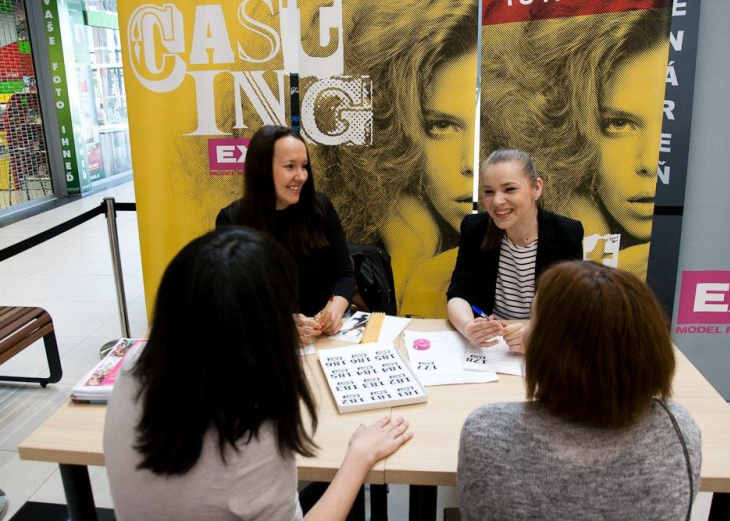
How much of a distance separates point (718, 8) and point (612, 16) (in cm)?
44

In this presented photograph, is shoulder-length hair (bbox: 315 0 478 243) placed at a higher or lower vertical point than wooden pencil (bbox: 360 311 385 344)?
higher

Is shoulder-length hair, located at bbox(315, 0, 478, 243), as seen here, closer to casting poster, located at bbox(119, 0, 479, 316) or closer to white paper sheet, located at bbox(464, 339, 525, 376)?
casting poster, located at bbox(119, 0, 479, 316)

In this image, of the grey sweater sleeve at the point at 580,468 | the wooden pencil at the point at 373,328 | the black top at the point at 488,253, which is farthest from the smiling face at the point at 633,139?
the grey sweater sleeve at the point at 580,468

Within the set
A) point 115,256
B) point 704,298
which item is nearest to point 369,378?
point 704,298

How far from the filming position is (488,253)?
2318mm

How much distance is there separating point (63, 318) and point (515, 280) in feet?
11.0

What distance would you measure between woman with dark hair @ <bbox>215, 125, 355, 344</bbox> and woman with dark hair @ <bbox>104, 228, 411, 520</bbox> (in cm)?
119

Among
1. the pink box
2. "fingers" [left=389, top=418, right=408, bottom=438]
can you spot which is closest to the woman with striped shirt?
"fingers" [left=389, top=418, right=408, bottom=438]

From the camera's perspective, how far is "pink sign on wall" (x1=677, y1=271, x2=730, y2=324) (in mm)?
3055

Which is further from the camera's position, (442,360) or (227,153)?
(227,153)

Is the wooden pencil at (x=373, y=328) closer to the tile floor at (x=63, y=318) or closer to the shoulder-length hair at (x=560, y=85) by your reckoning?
the tile floor at (x=63, y=318)

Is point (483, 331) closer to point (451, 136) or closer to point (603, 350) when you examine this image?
point (603, 350)

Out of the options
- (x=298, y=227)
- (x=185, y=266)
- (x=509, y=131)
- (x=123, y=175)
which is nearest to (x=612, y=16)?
(x=509, y=131)

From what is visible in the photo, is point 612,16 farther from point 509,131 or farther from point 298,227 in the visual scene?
point 298,227
